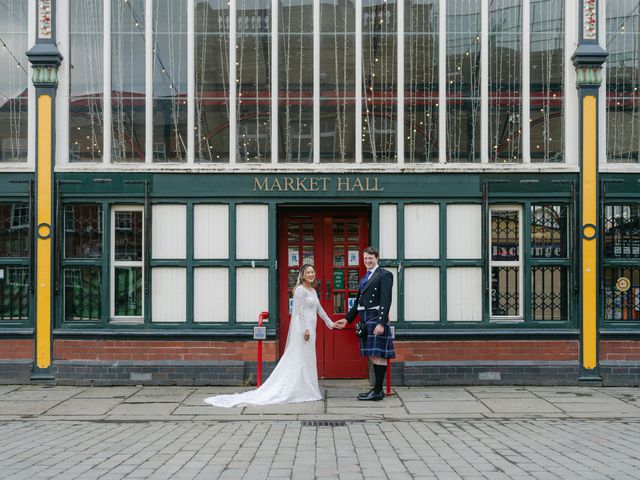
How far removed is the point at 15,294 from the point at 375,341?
555 cm

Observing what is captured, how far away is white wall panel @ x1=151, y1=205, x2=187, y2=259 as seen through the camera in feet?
38.1

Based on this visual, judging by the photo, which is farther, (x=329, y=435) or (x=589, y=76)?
(x=589, y=76)

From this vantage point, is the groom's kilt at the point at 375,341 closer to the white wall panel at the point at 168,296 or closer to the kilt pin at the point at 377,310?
the kilt pin at the point at 377,310

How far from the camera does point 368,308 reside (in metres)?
10.6

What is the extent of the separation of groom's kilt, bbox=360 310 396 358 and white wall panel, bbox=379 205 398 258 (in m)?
1.38

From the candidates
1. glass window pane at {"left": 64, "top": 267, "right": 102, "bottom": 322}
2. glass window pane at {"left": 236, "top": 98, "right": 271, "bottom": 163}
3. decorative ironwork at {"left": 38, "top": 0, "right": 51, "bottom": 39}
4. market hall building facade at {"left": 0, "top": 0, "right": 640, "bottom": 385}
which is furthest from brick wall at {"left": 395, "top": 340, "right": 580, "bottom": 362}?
decorative ironwork at {"left": 38, "top": 0, "right": 51, "bottom": 39}

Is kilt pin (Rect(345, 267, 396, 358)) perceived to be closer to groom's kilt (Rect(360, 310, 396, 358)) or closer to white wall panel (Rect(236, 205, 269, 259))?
groom's kilt (Rect(360, 310, 396, 358))

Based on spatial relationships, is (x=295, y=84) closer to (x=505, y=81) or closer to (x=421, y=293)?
(x=505, y=81)

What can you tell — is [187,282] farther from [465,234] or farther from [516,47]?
[516,47]

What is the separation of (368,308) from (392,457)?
11.7 feet

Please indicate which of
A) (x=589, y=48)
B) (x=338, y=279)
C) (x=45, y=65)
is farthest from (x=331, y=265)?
(x=45, y=65)

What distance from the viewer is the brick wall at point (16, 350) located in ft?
38.0

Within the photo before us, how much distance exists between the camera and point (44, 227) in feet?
38.1

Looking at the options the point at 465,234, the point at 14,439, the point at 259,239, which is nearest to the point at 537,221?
the point at 465,234
